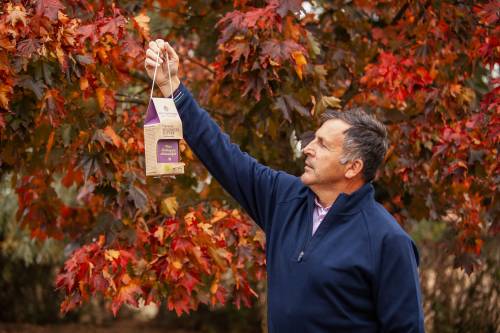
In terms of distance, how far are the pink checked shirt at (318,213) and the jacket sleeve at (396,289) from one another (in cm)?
Result: 27

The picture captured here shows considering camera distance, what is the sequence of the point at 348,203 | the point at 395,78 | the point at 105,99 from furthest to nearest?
the point at 395,78
the point at 105,99
the point at 348,203

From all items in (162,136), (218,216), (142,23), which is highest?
(142,23)

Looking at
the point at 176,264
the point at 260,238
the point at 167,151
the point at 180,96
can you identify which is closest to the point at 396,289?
the point at 167,151

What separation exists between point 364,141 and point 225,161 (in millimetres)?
518

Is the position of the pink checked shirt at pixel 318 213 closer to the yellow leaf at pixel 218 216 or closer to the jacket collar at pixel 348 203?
the jacket collar at pixel 348 203

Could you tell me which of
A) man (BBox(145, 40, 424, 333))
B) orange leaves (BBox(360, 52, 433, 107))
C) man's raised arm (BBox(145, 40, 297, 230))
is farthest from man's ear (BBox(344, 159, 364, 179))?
orange leaves (BBox(360, 52, 433, 107))

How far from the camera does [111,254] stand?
3.86 meters

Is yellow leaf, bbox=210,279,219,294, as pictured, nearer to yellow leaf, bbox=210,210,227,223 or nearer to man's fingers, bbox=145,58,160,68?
yellow leaf, bbox=210,210,227,223

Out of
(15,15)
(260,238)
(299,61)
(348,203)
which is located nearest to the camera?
(348,203)

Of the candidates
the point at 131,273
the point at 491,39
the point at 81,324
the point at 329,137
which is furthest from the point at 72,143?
the point at 81,324

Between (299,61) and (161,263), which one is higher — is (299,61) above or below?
above

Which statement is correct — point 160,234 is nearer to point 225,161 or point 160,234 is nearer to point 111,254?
point 111,254

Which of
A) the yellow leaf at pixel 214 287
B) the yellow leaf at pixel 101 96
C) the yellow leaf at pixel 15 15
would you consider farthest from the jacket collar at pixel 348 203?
the yellow leaf at pixel 214 287

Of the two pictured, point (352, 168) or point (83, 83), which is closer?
point (352, 168)
